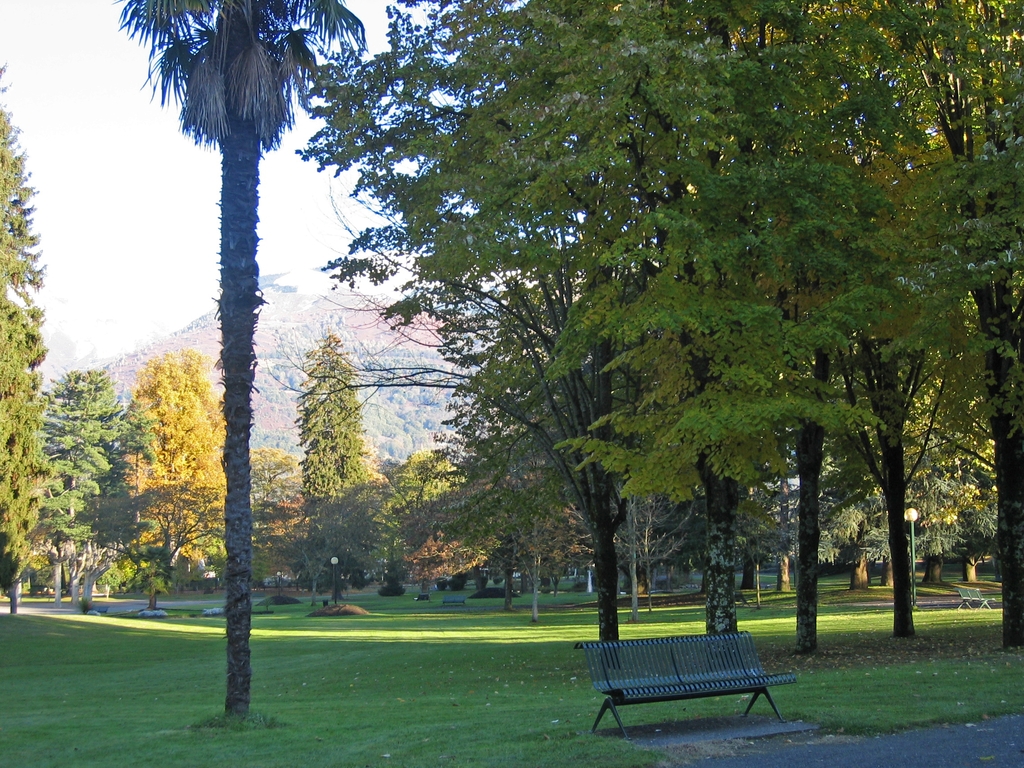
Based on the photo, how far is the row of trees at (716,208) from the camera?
41.8 feet

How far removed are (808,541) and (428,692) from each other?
741 centimetres

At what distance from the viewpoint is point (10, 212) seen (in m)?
32.5

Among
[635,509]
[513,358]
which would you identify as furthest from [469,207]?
[635,509]

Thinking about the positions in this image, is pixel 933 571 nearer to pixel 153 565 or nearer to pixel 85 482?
pixel 153 565

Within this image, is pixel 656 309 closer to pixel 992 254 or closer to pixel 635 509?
pixel 992 254

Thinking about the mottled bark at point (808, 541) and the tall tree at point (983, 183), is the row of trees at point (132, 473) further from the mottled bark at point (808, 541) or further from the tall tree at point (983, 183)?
the tall tree at point (983, 183)

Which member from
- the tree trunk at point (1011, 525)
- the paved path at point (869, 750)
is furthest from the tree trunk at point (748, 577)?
the paved path at point (869, 750)

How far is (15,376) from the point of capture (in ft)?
104

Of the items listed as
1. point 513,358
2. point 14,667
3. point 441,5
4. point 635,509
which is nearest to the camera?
point 441,5

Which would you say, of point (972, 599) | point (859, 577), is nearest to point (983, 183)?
point (972, 599)

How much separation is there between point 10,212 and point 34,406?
6800 millimetres

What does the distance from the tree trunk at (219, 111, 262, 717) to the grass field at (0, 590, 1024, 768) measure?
3.15 ft

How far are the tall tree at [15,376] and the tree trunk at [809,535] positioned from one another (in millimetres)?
26121

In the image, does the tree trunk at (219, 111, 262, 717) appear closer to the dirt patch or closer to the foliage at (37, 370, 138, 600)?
the foliage at (37, 370, 138, 600)
